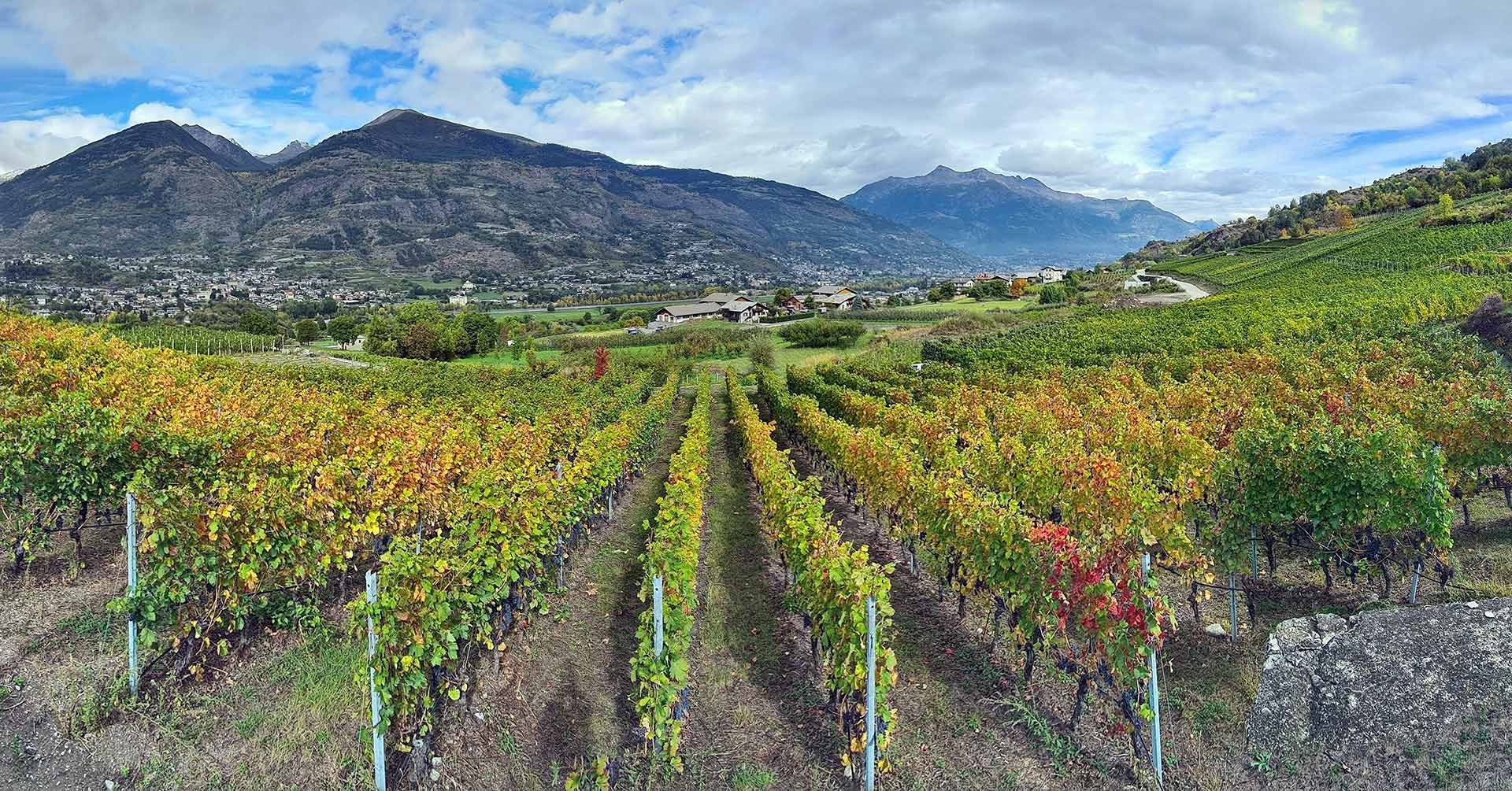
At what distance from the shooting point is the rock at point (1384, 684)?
6012 millimetres

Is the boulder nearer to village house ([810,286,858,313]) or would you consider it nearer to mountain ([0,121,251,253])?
village house ([810,286,858,313])

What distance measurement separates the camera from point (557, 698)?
769 cm

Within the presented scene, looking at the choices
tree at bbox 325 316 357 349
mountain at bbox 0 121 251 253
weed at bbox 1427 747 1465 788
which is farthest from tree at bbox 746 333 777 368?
mountain at bbox 0 121 251 253

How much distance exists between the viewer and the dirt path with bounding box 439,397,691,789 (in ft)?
21.2

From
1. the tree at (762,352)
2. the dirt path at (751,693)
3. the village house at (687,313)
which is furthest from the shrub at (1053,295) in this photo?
the dirt path at (751,693)

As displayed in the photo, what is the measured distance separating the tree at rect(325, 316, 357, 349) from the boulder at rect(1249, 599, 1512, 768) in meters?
77.3

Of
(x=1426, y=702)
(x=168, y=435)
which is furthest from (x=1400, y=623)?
(x=168, y=435)

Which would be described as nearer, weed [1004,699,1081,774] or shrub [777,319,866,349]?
weed [1004,699,1081,774]

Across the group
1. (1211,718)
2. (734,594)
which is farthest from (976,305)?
(1211,718)

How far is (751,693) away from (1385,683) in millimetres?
6175

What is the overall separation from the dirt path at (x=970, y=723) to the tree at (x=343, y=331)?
73794 mm

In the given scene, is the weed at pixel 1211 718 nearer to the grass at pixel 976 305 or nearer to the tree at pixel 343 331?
the grass at pixel 976 305

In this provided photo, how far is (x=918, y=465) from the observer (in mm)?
11648

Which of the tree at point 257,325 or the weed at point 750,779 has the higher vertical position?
the tree at point 257,325
